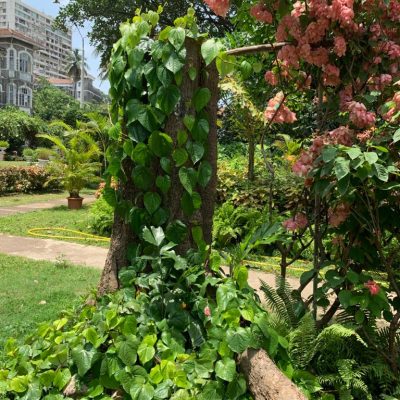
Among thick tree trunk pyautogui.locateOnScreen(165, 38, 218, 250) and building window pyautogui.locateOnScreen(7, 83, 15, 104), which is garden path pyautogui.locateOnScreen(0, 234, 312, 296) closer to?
thick tree trunk pyautogui.locateOnScreen(165, 38, 218, 250)

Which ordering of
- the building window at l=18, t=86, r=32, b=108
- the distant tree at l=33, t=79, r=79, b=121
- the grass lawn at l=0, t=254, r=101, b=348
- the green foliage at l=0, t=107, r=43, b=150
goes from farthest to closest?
the building window at l=18, t=86, r=32, b=108 → the distant tree at l=33, t=79, r=79, b=121 → the green foliage at l=0, t=107, r=43, b=150 → the grass lawn at l=0, t=254, r=101, b=348

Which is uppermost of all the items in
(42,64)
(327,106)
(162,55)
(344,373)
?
(42,64)

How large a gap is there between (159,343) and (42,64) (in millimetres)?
169362

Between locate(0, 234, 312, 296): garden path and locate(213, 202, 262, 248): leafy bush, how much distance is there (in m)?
Result: 1.30

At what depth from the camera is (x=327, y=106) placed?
3092mm

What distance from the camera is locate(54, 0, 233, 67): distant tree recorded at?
19.5 metres

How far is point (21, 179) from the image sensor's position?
56.3 feet

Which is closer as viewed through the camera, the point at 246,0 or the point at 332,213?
the point at 332,213

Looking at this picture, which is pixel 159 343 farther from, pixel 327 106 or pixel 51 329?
pixel 327 106

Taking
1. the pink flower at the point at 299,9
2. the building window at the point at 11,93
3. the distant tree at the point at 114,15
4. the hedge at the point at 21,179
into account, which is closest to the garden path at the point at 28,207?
the hedge at the point at 21,179

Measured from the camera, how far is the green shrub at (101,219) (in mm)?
8992

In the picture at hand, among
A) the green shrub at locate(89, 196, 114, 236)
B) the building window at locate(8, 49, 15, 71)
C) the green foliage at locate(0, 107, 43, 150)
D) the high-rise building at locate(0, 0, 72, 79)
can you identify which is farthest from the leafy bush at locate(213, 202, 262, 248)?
the high-rise building at locate(0, 0, 72, 79)

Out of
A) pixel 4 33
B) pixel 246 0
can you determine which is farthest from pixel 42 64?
pixel 246 0

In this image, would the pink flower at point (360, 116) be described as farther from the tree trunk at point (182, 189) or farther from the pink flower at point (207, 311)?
the pink flower at point (207, 311)
